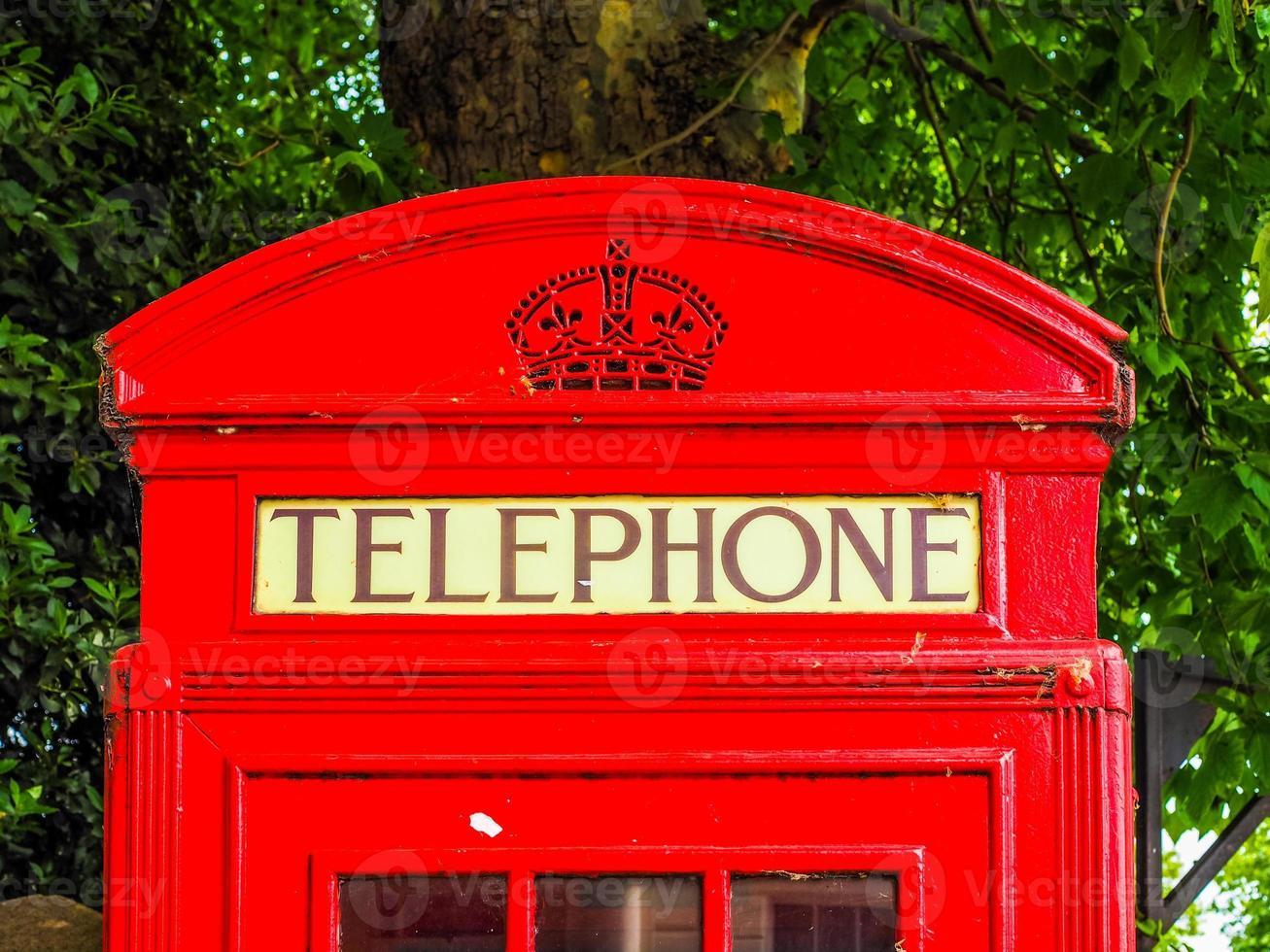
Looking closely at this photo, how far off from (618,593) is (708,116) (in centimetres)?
220

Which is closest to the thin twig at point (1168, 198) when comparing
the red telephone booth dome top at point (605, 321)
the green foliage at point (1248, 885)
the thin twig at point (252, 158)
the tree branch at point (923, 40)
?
the tree branch at point (923, 40)

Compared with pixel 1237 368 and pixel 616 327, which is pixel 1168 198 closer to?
pixel 1237 368

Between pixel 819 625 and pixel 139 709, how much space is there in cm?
82

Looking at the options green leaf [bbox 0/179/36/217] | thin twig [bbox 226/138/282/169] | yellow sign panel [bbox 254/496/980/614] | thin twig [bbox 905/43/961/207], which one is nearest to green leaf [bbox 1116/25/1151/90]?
thin twig [bbox 905/43/961/207]

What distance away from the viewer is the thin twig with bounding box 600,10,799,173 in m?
3.70

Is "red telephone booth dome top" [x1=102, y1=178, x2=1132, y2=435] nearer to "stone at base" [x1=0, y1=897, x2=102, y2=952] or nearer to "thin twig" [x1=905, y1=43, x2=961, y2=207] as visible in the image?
"stone at base" [x1=0, y1=897, x2=102, y2=952]

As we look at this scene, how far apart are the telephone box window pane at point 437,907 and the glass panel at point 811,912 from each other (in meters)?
0.29

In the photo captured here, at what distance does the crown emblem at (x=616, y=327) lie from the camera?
1.79 meters

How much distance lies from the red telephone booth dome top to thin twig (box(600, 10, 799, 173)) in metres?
1.95

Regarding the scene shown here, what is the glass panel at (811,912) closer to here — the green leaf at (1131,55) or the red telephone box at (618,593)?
the red telephone box at (618,593)

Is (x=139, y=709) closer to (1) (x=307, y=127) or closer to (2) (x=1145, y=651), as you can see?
(2) (x=1145, y=651)

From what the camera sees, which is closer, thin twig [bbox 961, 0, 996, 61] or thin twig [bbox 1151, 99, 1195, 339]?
thin twig [bbox 1151, 99, 1195, 339]

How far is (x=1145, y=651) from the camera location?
4207mm

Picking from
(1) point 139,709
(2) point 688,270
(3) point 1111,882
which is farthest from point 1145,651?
(1) point 139,709
